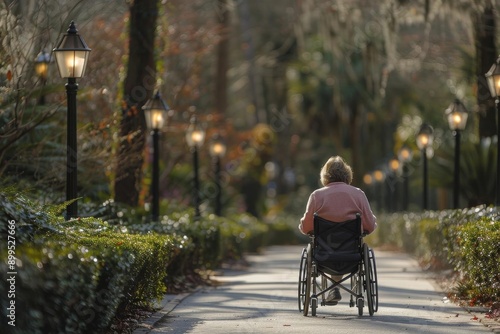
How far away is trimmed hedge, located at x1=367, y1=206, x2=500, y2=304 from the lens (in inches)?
455

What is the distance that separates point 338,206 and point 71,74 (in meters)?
3.73

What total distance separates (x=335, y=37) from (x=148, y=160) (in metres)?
7.66

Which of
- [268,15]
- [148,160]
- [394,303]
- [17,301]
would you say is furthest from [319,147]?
[17,301]

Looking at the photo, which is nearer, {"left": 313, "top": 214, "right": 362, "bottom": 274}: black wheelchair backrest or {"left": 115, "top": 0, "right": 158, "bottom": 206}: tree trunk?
{"left": 313, "top": 214, "right": 362, "bottom": 274}: black wheelchair backrest

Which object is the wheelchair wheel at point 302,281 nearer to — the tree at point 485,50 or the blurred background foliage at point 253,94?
the blurred background foliage at point 253,94

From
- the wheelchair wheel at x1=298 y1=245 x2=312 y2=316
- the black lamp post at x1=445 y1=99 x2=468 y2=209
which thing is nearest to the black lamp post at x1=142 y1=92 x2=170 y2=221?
the black lamp post at x1=445 y1=99 x2=468 y2=209

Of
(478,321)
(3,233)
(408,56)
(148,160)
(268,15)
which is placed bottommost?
(478,321)

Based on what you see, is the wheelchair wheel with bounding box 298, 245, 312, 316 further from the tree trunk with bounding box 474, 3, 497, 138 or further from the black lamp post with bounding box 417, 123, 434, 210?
the black lamp post with bounding box 417, 123, 434, 210

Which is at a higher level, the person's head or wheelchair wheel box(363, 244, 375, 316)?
the person's head

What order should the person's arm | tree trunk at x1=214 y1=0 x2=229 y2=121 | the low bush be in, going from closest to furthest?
1. the low bush
2. the person's arm
3. tree trunk at x1=214 y1=0 x2=229 y2=121

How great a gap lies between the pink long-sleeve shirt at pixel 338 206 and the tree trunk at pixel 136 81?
852 centimetres

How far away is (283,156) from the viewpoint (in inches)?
2223

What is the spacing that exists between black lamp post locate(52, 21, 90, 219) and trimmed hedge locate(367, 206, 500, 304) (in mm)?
4422

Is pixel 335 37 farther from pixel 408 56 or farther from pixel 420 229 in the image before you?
pixel 420 229
